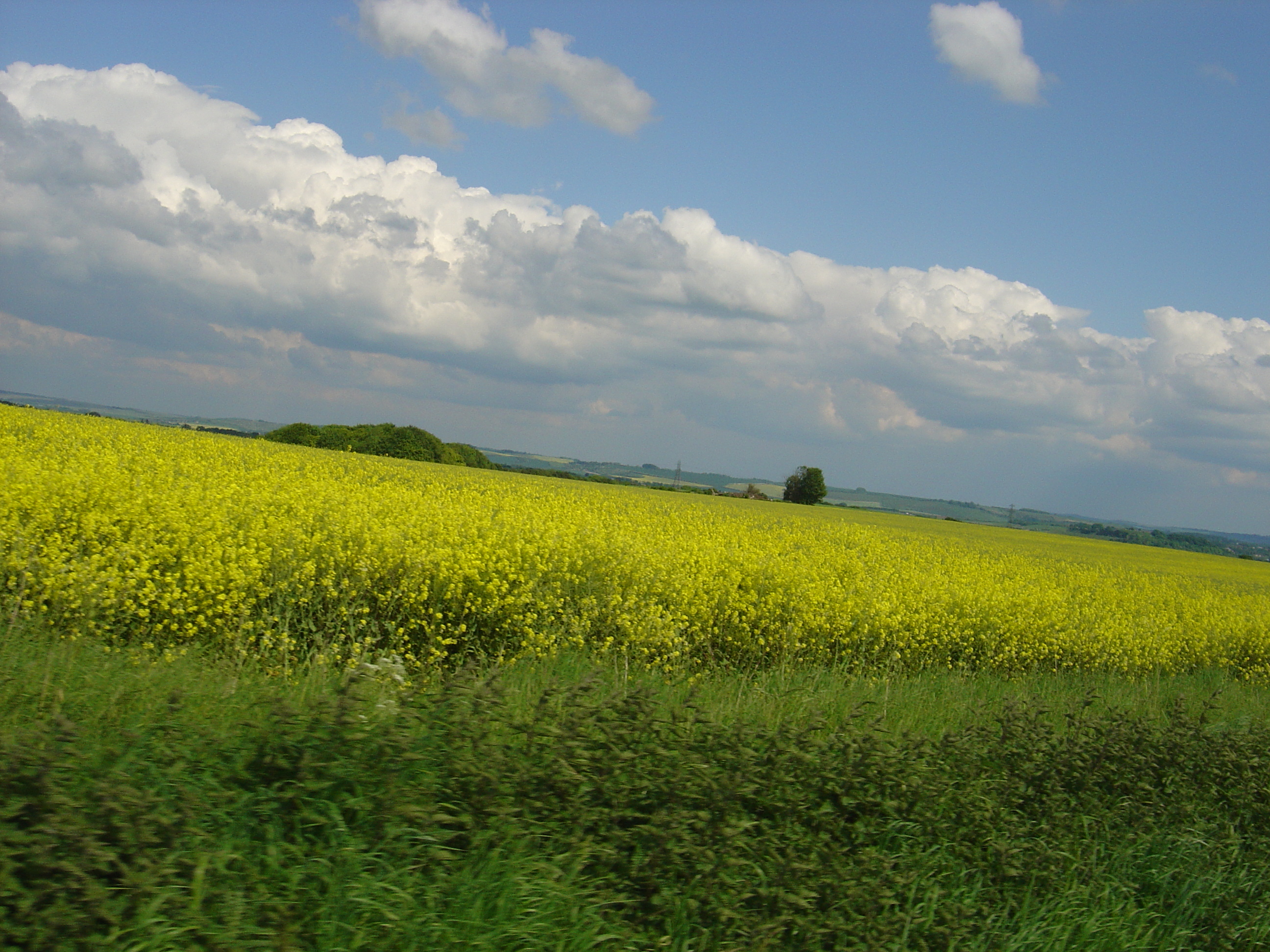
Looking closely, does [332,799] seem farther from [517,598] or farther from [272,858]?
[517,598]

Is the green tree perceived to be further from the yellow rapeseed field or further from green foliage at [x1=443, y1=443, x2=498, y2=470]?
the yellow rapeseed field

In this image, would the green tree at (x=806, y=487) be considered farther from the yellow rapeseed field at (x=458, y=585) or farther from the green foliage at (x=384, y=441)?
the yellow rapeseed field at (x=458, y=585)

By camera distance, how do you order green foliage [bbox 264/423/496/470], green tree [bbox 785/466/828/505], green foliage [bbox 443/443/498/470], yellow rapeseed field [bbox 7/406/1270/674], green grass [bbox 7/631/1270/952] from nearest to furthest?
green grass [bbox 7/631/1270/952]
yellow rapeseed field [bbox 7/406/1270/674]
green foliage [bbox 264/423/496/470]
green foliage [bbox 443/443/498/470]
green tree [bbox 785/466/828/505]

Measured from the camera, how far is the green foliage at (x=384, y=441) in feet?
171

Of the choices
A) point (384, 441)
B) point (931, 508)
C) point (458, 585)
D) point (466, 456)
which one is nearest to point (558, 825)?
point (458, 585)

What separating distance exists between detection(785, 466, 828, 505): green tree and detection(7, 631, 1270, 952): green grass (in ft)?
245

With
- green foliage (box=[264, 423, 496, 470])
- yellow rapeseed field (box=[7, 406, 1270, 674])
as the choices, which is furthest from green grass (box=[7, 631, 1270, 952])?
green foliage (box=[264, 423, 496, 470])

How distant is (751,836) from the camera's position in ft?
12.2

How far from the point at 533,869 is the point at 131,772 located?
146 cm

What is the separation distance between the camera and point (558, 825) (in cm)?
346

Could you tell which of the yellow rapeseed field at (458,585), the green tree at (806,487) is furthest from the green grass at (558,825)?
the green tree at (806,487)

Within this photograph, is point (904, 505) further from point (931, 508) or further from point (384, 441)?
point (384, 441)

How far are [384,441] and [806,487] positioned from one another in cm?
3994

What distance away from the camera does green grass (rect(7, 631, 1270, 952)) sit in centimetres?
266
